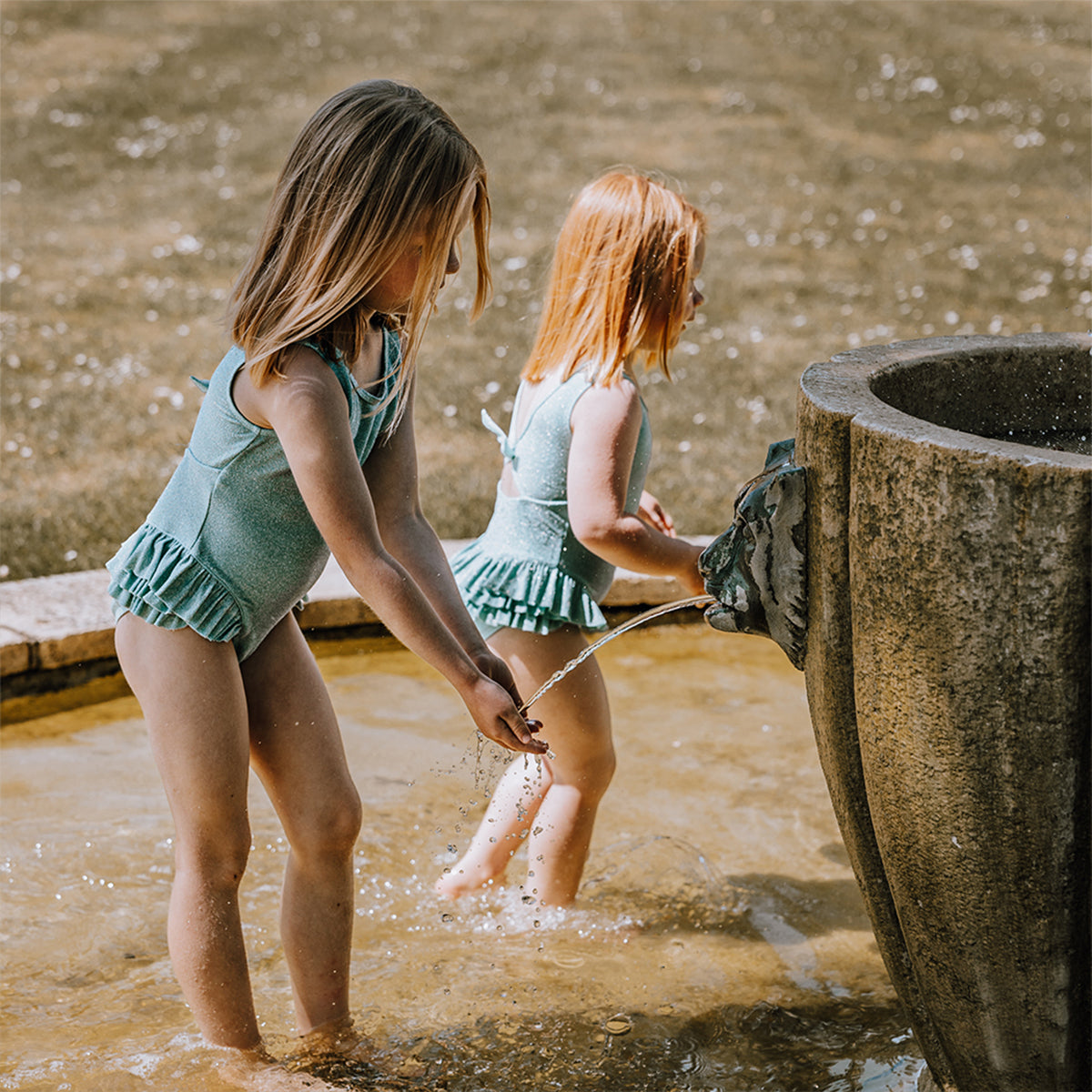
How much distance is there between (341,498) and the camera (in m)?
2.09

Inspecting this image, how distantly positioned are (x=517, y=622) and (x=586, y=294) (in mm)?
673

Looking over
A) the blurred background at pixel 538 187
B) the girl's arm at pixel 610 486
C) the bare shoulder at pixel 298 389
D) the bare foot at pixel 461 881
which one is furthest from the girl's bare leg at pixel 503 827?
the blurred background at pixel 538 187

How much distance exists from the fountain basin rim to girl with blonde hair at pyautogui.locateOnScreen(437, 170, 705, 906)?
1.96 feet

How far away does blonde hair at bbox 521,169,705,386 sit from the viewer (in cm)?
286

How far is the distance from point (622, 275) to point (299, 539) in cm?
92

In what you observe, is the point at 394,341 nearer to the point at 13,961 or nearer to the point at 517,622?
the point at 517,622

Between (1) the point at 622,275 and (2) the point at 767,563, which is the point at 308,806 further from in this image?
(1) the point at 622,275

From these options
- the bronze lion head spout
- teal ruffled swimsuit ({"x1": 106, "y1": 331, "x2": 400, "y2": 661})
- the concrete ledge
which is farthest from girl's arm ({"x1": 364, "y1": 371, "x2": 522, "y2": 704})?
the concrete ledge

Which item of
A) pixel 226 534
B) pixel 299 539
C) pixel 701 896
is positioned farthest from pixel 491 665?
pixel 701 896

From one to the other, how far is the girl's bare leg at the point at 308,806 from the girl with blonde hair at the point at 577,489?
54 centimetres

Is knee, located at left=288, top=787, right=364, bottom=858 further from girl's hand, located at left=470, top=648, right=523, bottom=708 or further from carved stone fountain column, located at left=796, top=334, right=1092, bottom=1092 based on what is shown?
carved stone fountain column, located at left=796, top=334, right=1092, bottom=1092

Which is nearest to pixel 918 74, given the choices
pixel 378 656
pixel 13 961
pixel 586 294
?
pixel 378 656

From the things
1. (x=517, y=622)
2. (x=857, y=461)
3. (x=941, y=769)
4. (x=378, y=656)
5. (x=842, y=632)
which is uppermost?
(x=857, y=461)

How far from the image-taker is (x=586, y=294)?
2914mm
